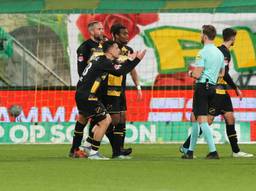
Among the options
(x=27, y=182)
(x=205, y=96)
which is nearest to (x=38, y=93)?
(x=205, y=96)

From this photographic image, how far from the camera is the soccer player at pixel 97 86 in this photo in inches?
515

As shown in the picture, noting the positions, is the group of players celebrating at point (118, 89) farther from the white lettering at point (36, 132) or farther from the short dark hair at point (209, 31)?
the white lettering at point (36, 132)

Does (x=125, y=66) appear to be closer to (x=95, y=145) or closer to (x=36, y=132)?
(x=95, y=145)

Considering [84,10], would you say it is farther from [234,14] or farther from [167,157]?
[167,157]

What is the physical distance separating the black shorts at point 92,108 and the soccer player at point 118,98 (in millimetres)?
541

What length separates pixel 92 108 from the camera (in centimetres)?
1319

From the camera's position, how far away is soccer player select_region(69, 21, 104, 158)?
45.2 ft

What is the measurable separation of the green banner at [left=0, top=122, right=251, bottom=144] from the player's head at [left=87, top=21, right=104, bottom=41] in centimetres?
545

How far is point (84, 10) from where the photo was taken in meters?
22.1

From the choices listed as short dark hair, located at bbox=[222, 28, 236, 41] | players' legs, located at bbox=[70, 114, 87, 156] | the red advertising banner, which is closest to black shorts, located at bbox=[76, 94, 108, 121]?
players' legs, located at bbox=[70, 114, 87, 156]

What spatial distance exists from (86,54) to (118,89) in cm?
76

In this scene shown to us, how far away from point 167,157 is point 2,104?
6.90m

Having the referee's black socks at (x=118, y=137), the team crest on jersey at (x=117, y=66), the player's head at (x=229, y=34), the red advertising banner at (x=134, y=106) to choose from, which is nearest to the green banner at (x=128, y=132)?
the red advertising banner at (x=134, y=106)

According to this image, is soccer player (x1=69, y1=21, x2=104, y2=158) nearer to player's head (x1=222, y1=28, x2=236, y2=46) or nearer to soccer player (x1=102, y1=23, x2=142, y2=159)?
soccer player (x1=102, y1=23, x2=142, y2=159)
